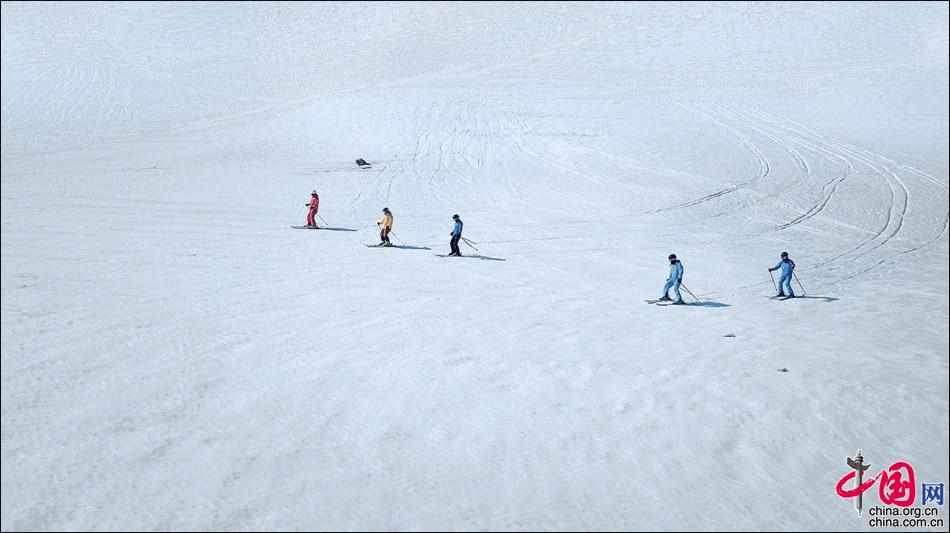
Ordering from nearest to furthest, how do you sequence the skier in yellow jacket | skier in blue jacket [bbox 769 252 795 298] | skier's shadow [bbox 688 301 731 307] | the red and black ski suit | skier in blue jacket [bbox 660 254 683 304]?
skier in blue jacket [bbox 660 254 683 304] → skier's shadow [bbox 688 301 731 307] → skier in blue jacket [bbox 769 252 795 298] → the skier in yellow jacket → the red and black ski suit

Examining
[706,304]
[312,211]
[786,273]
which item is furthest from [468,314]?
[312,211]

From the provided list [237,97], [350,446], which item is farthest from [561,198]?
[237,97]

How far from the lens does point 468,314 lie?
1354 cm

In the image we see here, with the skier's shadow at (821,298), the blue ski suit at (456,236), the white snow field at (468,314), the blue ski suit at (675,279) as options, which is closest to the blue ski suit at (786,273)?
the skier's shadow at (821,298)

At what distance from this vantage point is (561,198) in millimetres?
27078

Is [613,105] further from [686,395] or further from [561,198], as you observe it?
[686,395]

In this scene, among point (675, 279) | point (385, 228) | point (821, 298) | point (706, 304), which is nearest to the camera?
point (675, 279)

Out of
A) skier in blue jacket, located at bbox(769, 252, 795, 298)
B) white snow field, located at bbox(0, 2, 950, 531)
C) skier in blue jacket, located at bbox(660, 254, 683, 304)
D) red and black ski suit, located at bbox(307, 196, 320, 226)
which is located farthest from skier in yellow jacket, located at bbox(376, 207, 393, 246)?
skier in blue jacket, located at bbox(769, 252, 795, 298)

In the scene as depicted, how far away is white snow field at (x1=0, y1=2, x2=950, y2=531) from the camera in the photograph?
293 inches

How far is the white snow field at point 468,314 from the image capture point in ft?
24.4

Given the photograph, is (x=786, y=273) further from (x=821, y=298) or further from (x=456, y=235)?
(x=456, y=235)

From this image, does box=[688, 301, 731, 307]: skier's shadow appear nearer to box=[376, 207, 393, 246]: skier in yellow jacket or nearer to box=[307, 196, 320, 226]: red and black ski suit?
box=[376, 207, 393, 246]: skier in yellow jacket

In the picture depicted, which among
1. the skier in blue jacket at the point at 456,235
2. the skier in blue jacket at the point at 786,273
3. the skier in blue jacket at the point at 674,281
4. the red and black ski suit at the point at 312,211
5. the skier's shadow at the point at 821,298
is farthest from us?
the red and black ski suit at the point at 312,211

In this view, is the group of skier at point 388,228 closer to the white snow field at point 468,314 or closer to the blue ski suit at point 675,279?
the white snow field at point 468,314
